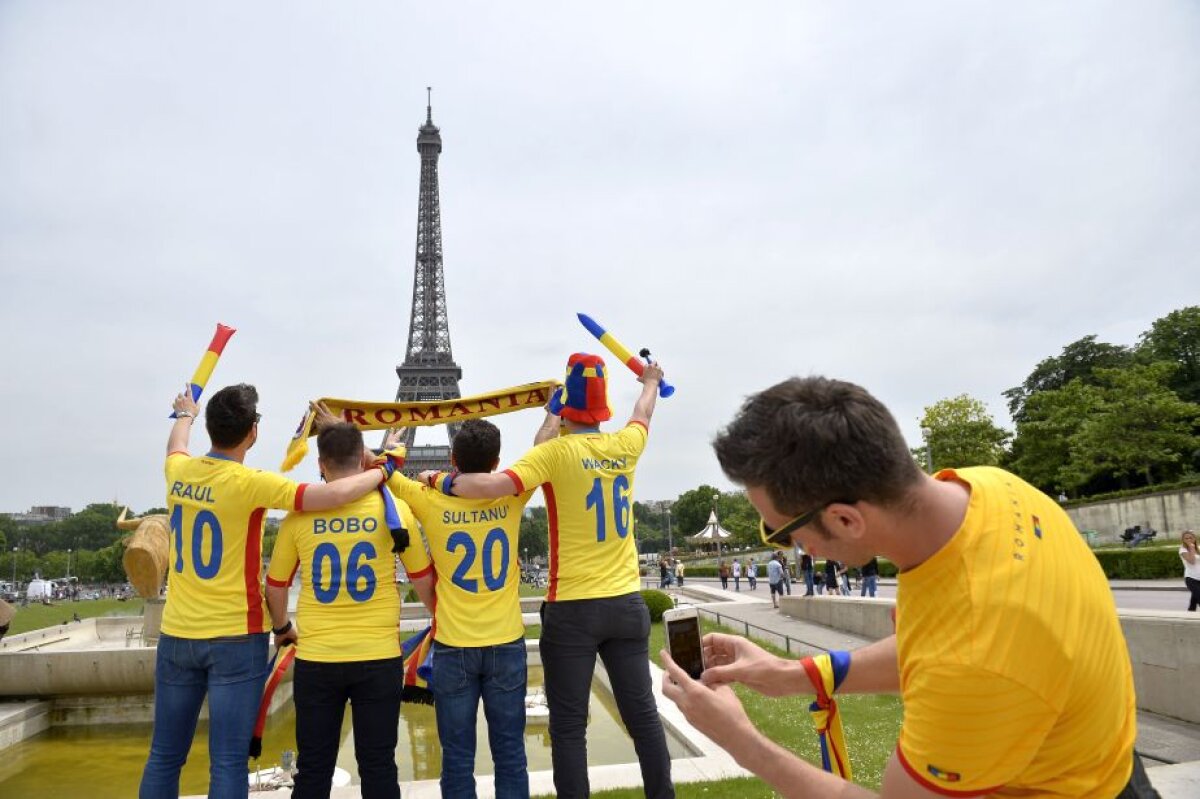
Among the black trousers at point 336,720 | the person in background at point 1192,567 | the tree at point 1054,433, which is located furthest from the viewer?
the tree at point 1054,433

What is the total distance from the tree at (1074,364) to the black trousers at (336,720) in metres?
61.2

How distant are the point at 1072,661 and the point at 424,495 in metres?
3.50

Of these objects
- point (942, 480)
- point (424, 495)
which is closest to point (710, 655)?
point (942, 480)

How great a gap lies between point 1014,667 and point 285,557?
393 cm

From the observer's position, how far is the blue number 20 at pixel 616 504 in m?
4.24

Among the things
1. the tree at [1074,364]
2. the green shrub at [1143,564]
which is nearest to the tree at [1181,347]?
the tree at [1074,364]

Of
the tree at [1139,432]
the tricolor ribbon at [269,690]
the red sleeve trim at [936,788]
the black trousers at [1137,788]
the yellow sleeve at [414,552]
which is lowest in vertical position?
the tricolor ribbon at [269,690]

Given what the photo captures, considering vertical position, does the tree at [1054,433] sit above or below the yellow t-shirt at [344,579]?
above

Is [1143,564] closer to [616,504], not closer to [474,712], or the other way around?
[616,504]

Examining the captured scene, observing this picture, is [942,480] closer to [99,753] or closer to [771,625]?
[99,753]

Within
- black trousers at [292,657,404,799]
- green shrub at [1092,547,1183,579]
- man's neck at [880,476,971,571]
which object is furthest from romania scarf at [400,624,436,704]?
green shrub at [1092,547,1183,579]

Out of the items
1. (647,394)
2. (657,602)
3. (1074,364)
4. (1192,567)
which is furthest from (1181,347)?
(647,394)

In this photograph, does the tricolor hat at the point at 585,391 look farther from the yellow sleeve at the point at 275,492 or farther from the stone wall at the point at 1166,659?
the stone wall at the point at 1166,659

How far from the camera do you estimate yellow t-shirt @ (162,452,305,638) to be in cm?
409
